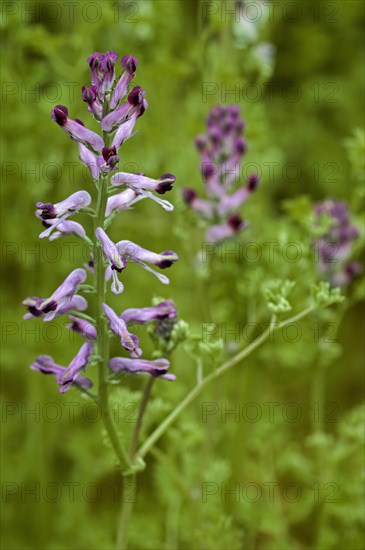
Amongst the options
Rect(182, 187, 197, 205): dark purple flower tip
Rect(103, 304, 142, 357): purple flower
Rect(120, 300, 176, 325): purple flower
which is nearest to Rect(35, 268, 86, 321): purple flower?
Rect(103, 304, 142, 357): purple flower

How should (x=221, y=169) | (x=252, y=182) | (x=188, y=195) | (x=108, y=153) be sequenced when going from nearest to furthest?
(x=108, y=153) < (x=188, y=195) < (x=252, y=182) < (x=221, y=169)

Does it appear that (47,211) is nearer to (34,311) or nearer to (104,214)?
(104,214)

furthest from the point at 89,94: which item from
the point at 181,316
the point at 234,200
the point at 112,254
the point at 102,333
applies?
the point at 181,316

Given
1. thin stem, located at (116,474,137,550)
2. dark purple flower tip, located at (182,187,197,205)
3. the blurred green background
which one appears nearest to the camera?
thin stem, located at (116,474,137,550)

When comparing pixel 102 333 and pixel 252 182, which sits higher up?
pixel 252 182

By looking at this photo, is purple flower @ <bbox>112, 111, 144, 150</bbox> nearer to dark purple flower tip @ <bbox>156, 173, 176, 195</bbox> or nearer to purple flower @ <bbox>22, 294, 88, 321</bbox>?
dark purple flower tip @ <bbox>156, 173, 176, 195</bbox>

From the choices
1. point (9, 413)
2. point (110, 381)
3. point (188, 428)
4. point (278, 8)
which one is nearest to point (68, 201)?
point (110, 381)
